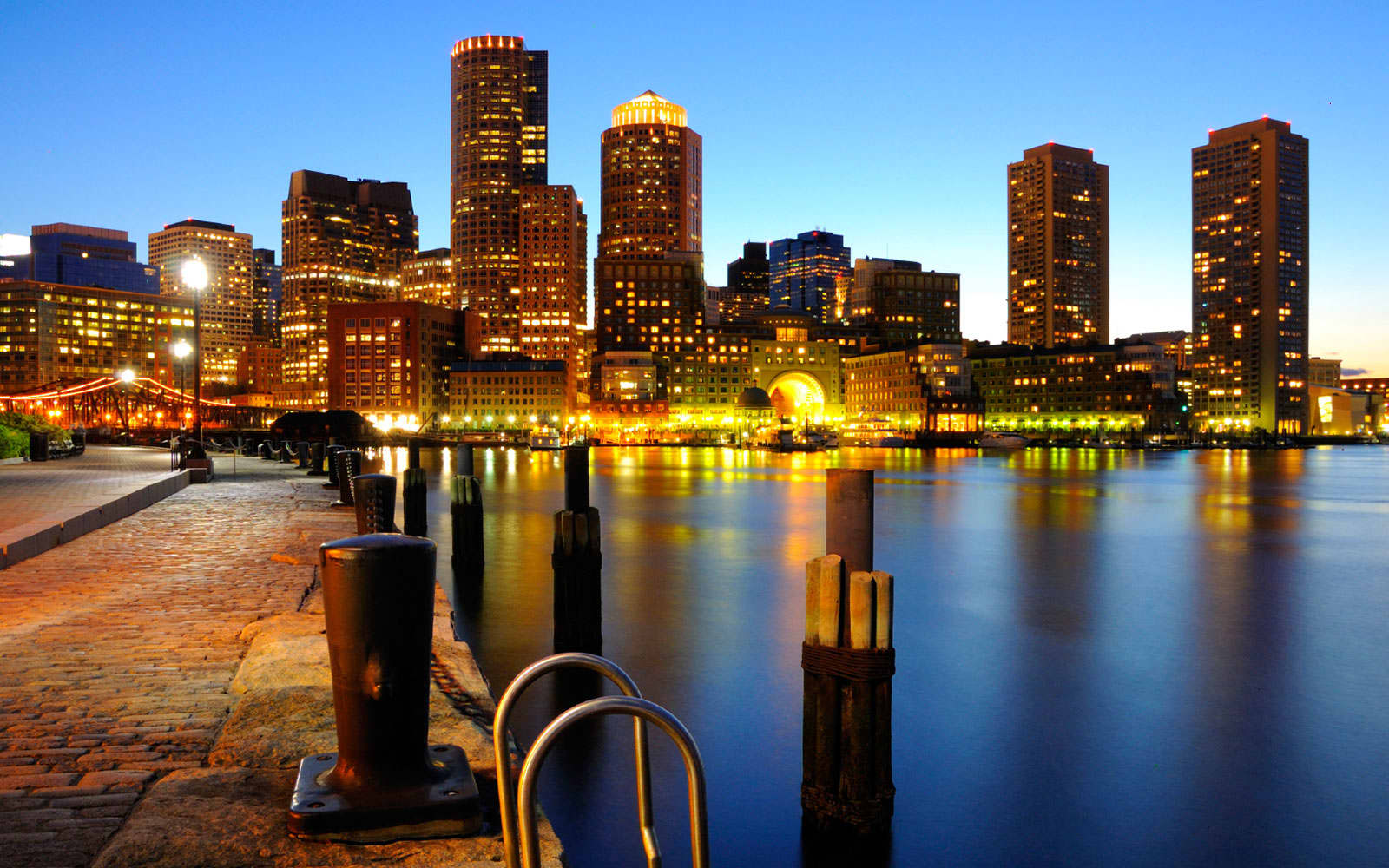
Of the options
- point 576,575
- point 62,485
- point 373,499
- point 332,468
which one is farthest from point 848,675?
point 332,468

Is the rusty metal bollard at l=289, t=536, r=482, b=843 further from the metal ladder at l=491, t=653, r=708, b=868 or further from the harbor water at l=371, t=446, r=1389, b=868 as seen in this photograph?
the harbor water at l=371, t=446, r=1389, b=868

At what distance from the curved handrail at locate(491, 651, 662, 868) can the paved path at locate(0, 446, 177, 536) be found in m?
14.3

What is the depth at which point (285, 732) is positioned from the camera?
6516mm

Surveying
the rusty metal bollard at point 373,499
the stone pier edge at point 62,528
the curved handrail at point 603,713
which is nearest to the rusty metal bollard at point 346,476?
the stone pier edge at point 62,528

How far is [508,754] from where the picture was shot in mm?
4730

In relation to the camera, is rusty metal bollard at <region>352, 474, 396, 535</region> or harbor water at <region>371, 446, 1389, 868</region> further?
rusty metal bollard at <region>352, 474, 396, 535</region>

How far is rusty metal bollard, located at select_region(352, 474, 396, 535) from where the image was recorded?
14648 mm

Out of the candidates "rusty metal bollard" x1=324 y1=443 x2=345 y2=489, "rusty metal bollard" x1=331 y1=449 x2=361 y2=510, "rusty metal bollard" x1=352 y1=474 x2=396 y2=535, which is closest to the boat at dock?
"rusty metal bollard" x1=324 y1=443 x2=345 y2=489

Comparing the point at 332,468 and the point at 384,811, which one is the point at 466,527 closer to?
the point at 332,468

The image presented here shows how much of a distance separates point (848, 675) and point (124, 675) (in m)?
6.36

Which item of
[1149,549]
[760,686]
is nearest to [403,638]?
[760,686]

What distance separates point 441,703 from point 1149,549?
31025mm

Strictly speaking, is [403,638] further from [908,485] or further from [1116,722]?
[908,485]

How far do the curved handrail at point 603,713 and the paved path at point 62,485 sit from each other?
1492 cm
